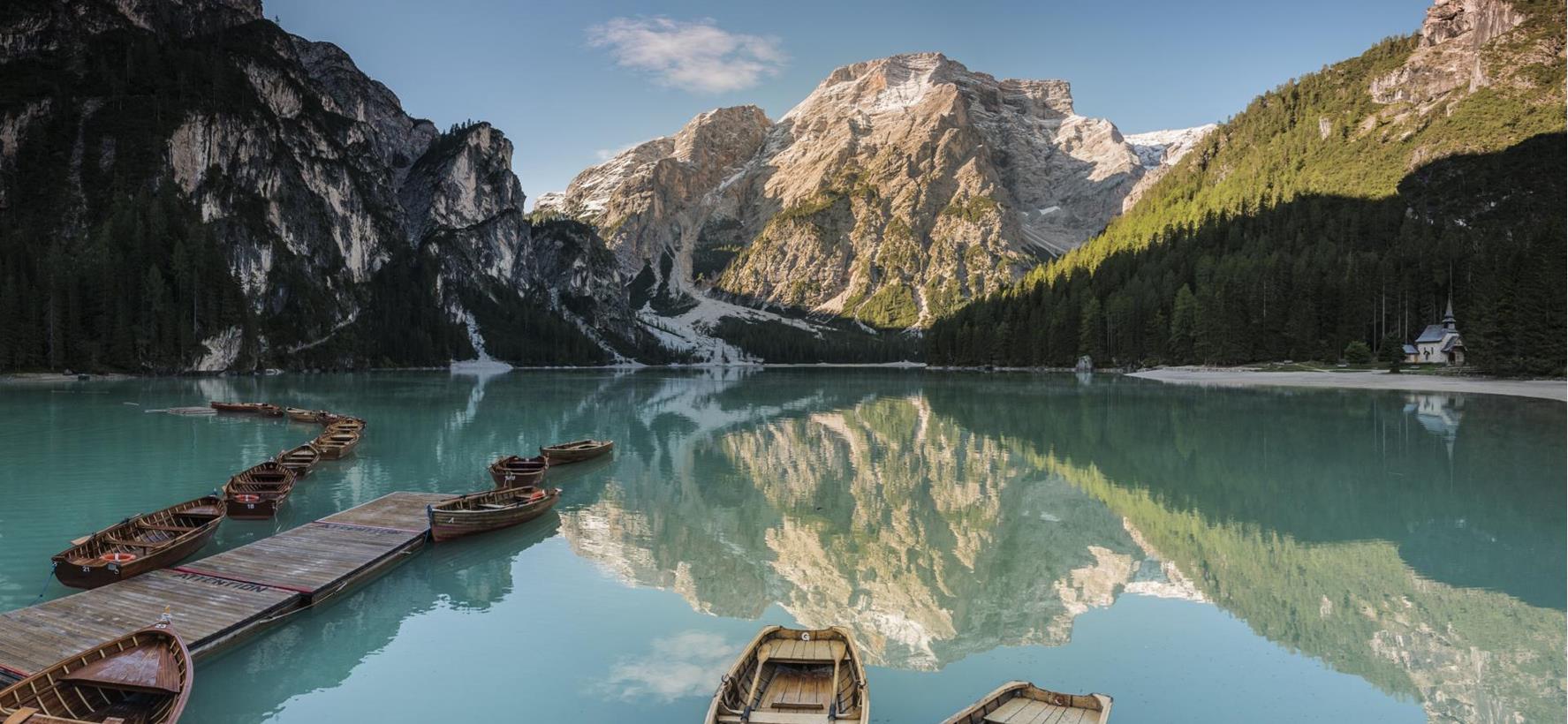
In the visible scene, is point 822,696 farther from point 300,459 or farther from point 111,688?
point 300,459

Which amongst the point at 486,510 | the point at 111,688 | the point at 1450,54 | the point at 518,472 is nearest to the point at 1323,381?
the point at 518,472

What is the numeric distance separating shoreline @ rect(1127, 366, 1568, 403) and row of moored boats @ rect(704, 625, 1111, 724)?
7467 centimetres

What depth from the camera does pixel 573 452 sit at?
38344mm

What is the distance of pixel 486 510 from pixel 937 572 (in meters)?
13.6

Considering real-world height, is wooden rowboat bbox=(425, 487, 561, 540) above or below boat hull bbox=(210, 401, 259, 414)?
below

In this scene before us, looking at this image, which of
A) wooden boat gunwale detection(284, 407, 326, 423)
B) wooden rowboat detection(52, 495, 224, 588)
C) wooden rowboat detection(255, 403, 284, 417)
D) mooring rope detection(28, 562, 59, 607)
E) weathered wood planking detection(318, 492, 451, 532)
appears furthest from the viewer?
wooden rowboat detection(255, 403, 284, 417)

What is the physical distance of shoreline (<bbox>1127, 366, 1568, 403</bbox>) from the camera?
229 feet

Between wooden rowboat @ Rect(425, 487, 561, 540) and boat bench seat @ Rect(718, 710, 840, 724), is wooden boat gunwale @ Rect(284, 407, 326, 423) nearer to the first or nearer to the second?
wooden rowboat @ Rect(425, 487, 561, 540)

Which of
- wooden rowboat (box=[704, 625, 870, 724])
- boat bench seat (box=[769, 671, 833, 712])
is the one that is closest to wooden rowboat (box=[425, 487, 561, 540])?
wooden rowboat (box=[704, 625, 870, 724])

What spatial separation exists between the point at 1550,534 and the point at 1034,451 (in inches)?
820

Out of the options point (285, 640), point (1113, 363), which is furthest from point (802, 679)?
point (1113, 363)

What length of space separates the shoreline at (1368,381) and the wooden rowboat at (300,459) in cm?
8536

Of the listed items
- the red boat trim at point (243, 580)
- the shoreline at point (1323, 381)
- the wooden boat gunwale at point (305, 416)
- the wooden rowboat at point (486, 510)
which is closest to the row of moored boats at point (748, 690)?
the red boat trim at point (243, 580)

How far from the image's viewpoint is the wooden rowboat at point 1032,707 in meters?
10.4
